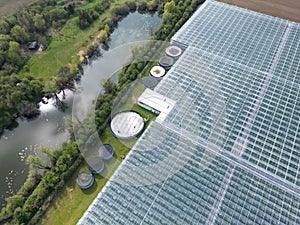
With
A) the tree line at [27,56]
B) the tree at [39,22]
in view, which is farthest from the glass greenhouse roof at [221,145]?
the tree at [39,22]

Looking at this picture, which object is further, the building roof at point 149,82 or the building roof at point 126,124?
the building roof at point 149,82

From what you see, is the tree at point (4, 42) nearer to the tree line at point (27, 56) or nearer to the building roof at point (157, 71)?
the tree line at point (27, 56)

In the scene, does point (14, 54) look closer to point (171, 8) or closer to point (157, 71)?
point (157, 71)

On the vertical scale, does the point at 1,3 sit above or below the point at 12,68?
above

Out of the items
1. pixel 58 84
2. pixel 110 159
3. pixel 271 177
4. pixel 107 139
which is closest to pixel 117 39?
pixel 58 84

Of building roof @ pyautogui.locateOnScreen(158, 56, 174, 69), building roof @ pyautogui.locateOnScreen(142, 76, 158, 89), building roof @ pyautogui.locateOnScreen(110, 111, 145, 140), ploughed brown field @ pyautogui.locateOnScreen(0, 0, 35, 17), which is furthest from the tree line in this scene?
building roof @ pyautogui.locateOnScreen(158, 56, 174, 69)

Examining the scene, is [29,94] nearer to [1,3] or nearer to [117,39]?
[117,39]

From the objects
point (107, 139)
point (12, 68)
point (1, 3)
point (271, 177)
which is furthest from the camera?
point (1, 3)

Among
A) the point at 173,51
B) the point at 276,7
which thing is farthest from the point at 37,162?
the point at 276,7
